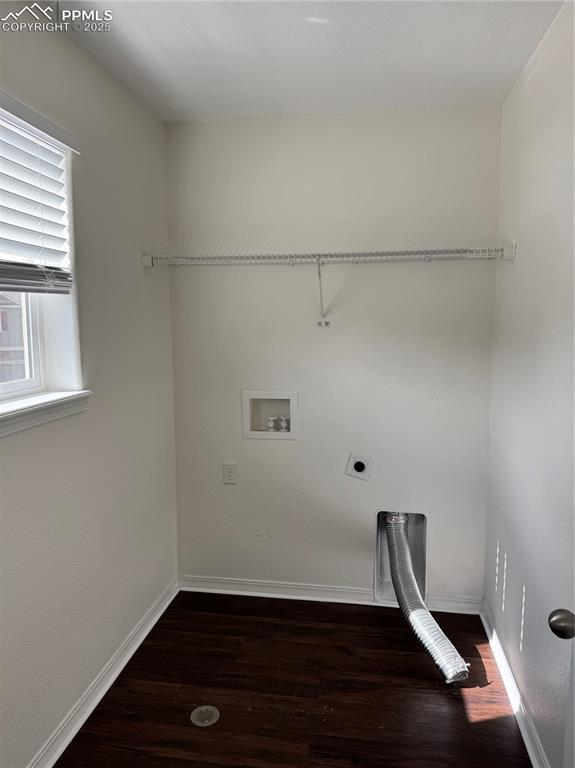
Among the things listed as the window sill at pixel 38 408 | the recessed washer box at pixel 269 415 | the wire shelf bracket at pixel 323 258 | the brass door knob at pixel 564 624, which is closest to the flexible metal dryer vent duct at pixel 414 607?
the recessed washer box at pixel 269 415

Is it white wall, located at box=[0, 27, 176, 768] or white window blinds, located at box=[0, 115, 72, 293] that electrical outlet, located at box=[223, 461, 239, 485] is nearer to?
white wall, located at box=[0, 27, 176, 768]

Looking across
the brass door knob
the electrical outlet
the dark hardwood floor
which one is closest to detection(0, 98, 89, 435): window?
the electrical outlet

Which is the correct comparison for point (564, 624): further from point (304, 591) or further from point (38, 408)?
point (304, 591)

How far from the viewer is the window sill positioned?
A: 1.36 meters

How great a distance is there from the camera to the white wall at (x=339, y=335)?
231 centimetres

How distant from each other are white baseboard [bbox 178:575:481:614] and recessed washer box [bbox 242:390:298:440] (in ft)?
2.54

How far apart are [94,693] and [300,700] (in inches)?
29.7

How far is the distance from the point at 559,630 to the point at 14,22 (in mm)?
1937

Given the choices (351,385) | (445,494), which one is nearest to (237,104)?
(351,385)

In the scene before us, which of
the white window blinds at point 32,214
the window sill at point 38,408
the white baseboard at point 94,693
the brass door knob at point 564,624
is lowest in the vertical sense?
the white baseboard at point 94,693

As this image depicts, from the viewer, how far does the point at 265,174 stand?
7.86ft

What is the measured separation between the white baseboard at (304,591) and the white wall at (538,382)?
0.99ft

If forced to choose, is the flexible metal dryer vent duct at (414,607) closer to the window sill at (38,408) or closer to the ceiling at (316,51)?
the window sill at (38,408)

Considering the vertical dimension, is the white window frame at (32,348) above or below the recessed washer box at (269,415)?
above
